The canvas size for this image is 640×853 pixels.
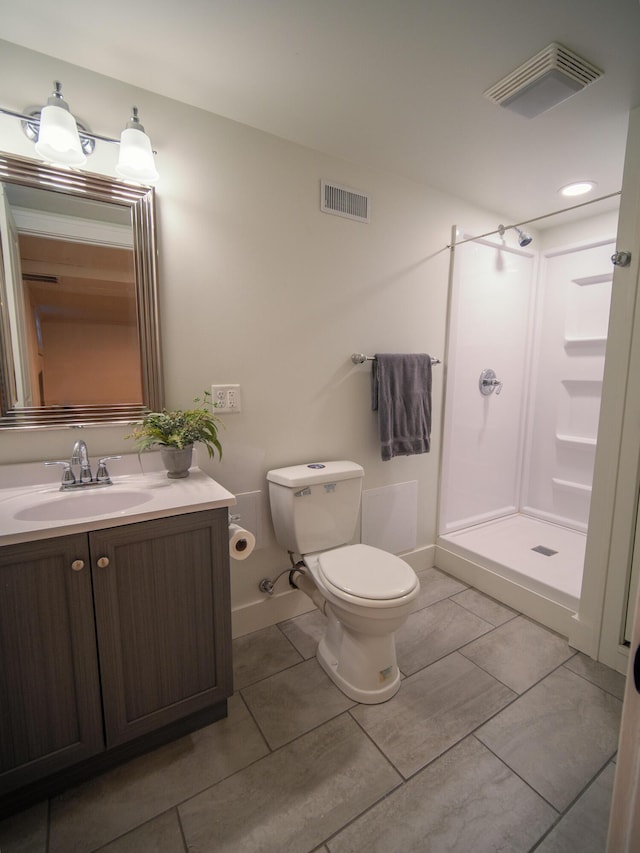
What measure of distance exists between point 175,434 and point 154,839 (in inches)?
46.0

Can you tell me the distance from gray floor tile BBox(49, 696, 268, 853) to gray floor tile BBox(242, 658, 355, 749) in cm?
6

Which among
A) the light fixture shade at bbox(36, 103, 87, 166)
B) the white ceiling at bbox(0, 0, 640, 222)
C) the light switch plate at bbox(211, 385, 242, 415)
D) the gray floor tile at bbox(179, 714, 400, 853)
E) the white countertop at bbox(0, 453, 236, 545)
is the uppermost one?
the white ceiling at bbox(0, 0, 640, 222)

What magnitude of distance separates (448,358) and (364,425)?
0.74 metres

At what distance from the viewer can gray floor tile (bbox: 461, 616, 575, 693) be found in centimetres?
165

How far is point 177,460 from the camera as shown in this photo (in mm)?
1479

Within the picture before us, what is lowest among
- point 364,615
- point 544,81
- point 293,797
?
point 293,797

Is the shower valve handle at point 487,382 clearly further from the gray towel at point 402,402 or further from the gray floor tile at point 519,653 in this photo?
the gray floor tile at point 519,653

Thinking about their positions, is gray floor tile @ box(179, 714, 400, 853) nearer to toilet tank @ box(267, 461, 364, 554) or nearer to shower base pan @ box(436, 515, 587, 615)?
toilet tank @ box(267, 461, 364, 554)

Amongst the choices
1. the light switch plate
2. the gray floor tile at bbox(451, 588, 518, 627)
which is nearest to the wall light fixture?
the light switch plate

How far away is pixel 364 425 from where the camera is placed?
7.13 feet

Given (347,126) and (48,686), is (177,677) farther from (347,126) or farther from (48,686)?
(347,126)

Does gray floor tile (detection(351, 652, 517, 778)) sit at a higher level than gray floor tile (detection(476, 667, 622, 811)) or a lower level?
lower

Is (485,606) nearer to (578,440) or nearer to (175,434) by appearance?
(578,440)

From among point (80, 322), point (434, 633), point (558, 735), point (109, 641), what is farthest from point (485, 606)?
point (80, 322)
